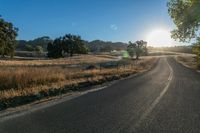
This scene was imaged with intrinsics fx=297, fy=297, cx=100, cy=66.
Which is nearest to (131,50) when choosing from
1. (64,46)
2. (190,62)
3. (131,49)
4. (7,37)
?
(131,49)

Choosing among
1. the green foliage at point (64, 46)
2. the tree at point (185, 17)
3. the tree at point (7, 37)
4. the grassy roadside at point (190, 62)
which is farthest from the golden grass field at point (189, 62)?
the green foliage at point (64, 46)

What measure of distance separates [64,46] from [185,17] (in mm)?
76798

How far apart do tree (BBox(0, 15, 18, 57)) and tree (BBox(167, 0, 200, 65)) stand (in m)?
25.6

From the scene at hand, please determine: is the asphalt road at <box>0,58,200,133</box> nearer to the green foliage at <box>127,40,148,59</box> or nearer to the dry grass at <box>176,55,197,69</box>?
the dry grass at <box>176,55,197,69</box>

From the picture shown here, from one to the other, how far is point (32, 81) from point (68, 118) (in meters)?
8.44

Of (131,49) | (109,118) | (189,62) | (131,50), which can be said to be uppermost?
(109,118)

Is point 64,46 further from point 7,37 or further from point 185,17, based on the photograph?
point 185,17

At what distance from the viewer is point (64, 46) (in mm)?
104375

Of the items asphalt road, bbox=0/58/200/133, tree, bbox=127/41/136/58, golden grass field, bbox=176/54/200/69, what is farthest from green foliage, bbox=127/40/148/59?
asphalt road, bbox=0/58/200/133

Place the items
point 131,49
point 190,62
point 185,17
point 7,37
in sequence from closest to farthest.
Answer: point 185,17 → point 7,37 → point 190,62 → point 131,49

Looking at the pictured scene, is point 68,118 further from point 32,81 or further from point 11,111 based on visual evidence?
point 32,81

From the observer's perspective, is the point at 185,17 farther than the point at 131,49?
No

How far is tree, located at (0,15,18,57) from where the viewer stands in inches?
1775

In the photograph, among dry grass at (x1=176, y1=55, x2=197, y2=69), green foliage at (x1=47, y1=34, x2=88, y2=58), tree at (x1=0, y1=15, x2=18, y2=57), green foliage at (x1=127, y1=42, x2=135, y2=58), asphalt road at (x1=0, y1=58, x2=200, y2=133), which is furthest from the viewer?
green foliage at (x1=127, y1=42, x2=135, y2=58)
